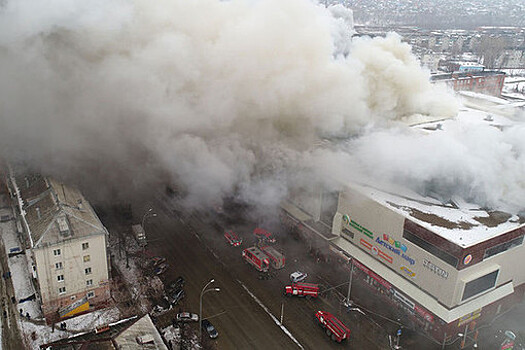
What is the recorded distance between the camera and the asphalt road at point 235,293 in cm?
1522

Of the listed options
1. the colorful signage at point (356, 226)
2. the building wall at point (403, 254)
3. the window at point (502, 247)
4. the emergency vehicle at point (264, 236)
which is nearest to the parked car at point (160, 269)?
the emergency vehicle at point (264, 236)

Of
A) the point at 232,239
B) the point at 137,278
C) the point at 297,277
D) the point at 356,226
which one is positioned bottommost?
the point at 137,278

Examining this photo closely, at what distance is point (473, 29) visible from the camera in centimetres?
11125

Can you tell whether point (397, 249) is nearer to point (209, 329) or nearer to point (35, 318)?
point (209, 329)

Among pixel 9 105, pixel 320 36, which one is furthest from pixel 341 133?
pixel 9 105

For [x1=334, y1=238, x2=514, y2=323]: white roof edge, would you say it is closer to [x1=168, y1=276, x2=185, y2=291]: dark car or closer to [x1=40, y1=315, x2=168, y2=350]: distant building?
[x1=168, y1=276, x2=185, y2=291]: dark car

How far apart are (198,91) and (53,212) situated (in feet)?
22.2

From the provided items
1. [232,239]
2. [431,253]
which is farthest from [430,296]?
[232,239]

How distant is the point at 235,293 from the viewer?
1738 centimetres

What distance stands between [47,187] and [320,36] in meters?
11.9

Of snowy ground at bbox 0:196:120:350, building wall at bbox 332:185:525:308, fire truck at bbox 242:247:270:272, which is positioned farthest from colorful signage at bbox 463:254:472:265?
snowy ground at bbox 0:196:120:350

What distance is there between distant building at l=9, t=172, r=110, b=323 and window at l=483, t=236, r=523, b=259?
13.1 metres

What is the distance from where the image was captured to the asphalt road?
15.2 m

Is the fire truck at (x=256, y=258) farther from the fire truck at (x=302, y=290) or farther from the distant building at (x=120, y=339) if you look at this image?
the distant building at (x=120, y=339)
